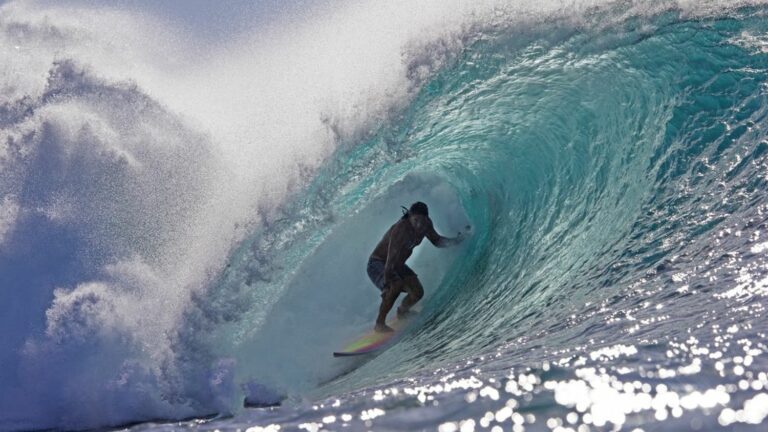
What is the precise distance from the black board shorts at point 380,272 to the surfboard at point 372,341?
489mm

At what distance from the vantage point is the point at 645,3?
11180mm

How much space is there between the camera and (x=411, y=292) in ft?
27.4

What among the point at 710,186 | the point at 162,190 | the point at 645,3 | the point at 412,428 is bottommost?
the point at 412,428

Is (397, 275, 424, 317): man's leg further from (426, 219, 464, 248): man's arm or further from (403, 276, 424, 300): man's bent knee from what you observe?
(426, 219, 464, 248): man's arm

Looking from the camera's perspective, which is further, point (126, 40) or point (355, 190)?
point (126, 40)

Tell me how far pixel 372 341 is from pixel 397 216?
2.20m

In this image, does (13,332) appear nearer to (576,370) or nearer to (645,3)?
(576,370)

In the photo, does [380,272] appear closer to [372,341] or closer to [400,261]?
[400,261]

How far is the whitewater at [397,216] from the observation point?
5609mm

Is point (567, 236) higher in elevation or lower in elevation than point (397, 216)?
lower

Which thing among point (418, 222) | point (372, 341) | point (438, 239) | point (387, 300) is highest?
point (418, 222)

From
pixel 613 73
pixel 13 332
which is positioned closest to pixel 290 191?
pixel 13 332

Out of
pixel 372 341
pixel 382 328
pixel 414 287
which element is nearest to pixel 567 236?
pixel 414 287

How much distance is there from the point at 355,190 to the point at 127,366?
3.79m
